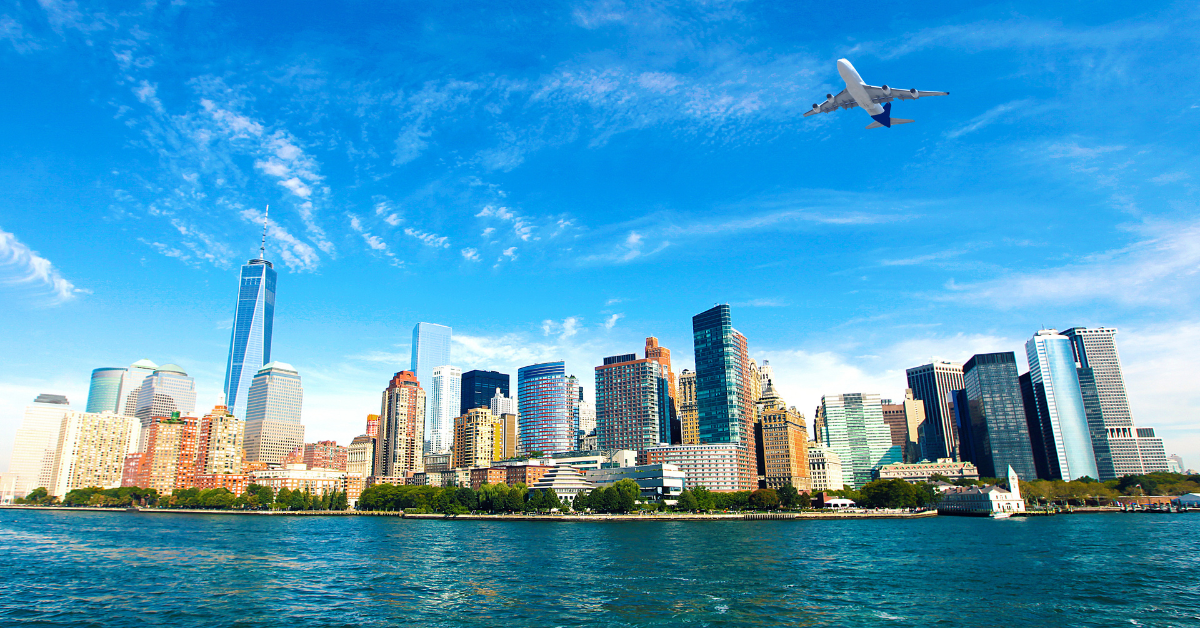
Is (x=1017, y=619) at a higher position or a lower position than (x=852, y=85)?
lower

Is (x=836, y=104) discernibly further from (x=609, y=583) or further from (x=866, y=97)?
(x=609, y=583)

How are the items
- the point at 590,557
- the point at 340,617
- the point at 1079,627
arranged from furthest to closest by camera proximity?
the point at 590,557 < the point at 340,617 < the point at 1079,627

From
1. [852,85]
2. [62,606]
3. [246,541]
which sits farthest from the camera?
[246,541]

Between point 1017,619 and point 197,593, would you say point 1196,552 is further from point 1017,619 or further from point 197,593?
point 197,593

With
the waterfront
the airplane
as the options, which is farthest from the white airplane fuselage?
the waterfront

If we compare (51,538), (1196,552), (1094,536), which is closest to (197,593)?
(51,538)

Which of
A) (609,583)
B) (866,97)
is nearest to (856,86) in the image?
(866,97)
